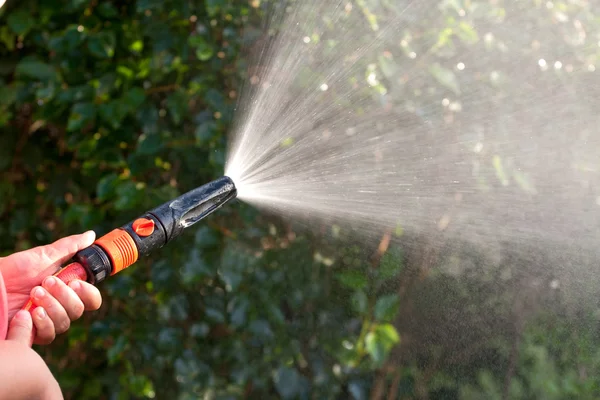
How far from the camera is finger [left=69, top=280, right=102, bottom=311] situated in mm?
1496

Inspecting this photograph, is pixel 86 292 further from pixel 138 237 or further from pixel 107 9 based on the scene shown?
pixel 107 9

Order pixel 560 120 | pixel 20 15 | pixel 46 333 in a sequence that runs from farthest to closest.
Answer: pixel 20 15 → pixel 560 120 → pixel 46 333

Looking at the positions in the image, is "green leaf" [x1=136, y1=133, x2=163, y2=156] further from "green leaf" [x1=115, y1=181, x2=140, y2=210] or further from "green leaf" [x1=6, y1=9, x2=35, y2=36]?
"green leaf" [x1=6, y1=9, x2=35, y2=36]

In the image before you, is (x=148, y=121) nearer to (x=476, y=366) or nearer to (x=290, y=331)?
(x=290, y=331)

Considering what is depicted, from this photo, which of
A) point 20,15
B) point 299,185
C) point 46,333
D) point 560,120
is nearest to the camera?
point 46,333

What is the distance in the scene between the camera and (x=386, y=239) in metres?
2.45

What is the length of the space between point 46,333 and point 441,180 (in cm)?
120

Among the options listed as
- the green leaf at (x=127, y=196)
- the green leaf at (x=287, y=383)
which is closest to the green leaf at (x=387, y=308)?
the green leaf at (x=287, y=383)

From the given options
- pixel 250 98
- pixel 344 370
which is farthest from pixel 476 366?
pixel 250 98

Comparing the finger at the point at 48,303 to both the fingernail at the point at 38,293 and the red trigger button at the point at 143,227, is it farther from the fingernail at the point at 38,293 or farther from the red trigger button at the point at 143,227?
the red trigger button at the point at 143,227

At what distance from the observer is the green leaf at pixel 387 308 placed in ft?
7.33

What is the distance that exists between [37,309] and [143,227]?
232mm

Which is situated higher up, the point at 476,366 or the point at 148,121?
the point at 148,121

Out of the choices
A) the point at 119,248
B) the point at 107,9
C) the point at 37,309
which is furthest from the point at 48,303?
the point at 107,9
